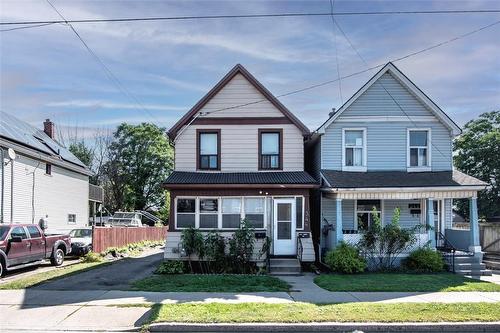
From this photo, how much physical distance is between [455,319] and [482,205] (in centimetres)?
4253

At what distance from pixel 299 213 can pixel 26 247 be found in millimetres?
10036

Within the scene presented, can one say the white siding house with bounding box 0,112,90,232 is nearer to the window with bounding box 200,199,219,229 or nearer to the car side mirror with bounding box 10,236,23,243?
the car side mirror with bounding box 10,236,23,243

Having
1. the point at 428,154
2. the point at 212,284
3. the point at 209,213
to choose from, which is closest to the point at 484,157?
the point at 428,154

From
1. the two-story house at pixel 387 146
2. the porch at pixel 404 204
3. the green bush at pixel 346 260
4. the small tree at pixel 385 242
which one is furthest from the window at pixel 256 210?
the small tree at pixel 385 242

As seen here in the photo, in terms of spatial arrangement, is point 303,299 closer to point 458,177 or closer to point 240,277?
point 240,277

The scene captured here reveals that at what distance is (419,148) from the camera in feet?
69.1

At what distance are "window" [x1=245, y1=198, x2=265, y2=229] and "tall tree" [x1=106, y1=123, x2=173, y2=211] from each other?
35.8 meters

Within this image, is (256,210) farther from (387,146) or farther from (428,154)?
(428,154)

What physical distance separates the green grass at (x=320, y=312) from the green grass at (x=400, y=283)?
2545 millimetres

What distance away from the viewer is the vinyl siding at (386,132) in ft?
68.0

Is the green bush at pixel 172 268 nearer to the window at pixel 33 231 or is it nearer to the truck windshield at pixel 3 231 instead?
the window at pixel 33 231

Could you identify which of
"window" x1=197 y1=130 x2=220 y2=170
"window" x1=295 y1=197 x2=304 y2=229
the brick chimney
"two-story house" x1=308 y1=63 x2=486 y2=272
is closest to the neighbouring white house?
the brick chimney

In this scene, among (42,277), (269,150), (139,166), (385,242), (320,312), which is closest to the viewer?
(320,312)

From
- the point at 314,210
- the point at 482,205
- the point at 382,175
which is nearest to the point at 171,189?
the point at 314,210
